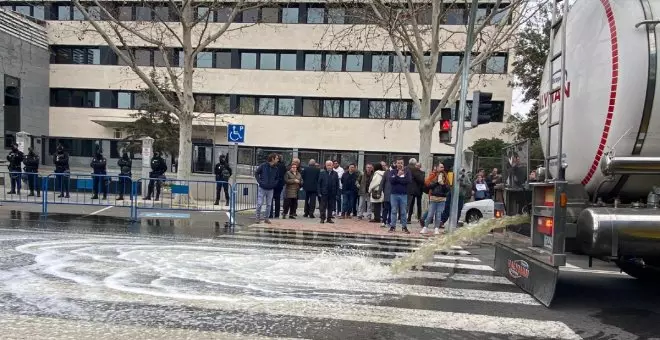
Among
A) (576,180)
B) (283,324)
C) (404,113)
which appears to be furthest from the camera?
(404,113)

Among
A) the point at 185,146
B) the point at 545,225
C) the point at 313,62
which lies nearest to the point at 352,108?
the point at 313,62

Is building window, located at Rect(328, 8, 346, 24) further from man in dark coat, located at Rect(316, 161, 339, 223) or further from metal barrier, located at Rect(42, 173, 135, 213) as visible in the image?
metal barrier, located at Rect(42, 173, 135, 213)

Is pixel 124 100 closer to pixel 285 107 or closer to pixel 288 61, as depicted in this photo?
pixel 285 107

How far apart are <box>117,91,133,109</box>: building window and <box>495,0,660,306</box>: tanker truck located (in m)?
37.2

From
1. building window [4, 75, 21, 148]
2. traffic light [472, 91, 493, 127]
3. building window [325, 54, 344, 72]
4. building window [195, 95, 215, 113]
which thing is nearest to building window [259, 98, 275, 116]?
building window [195, 95, 215, 113]

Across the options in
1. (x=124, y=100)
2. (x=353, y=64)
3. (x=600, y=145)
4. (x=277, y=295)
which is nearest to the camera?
(x=600, y=145)

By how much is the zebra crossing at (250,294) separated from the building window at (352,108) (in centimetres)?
2692

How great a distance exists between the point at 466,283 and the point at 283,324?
3121 mm

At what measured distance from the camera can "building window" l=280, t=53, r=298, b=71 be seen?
35844mm

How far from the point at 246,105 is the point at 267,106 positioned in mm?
1541

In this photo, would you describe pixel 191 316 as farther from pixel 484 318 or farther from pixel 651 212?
pixel 651 212

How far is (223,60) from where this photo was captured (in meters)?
36.5

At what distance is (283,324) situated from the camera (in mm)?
4625

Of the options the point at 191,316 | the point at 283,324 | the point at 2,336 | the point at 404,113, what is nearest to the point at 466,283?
the point at 283,324
